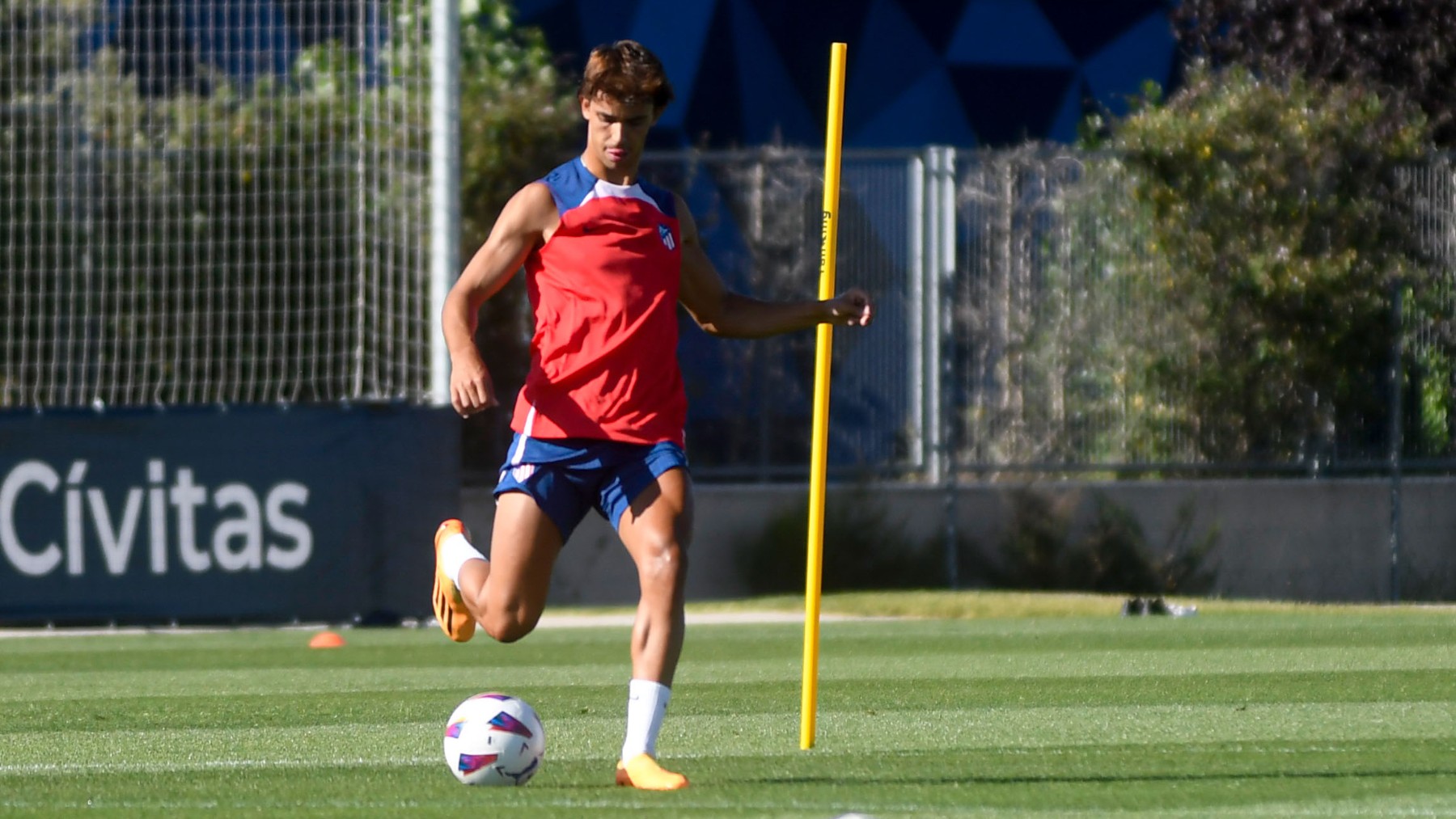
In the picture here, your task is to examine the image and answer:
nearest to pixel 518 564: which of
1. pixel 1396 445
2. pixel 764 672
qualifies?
pixel 764 672

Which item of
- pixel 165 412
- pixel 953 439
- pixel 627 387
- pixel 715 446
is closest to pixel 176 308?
pixel 165 412

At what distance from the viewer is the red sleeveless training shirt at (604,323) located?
563 cm

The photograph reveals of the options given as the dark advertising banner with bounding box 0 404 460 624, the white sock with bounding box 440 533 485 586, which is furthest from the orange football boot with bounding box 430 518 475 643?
the dark advertising banner with bounding box 0 404 460 624

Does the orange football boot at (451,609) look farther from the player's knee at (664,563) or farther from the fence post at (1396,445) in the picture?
the fence post at (1396,445)

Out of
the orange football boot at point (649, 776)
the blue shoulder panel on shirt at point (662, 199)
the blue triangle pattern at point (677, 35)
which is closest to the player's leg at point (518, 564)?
the orange football boot at point (649, 776)

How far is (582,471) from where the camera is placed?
5688 millimetres

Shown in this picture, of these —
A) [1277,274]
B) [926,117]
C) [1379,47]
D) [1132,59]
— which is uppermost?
[1132,59]

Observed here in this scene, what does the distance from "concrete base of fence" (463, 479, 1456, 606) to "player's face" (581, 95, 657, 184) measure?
1020 centimetres

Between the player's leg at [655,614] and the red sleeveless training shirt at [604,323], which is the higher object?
the red sleeveless training shirt at [604,323]

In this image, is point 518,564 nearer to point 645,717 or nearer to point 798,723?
point 645,717

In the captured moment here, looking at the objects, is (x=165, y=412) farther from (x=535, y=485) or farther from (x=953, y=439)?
(x=535, y=485)

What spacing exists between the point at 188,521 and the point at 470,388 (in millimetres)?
8091

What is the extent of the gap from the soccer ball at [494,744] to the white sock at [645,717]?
0.30 metres

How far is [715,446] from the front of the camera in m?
16.0
